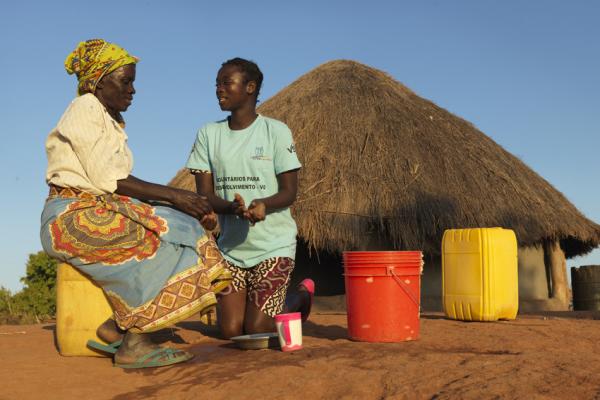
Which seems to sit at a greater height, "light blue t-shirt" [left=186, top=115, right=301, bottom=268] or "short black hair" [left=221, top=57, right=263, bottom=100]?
"short black hair" [left=221, top=57, right=263, bottom=100]

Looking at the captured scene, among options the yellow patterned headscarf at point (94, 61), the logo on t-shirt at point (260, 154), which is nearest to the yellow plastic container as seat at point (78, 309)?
the yellow patterned headscarf at point (94, 61)

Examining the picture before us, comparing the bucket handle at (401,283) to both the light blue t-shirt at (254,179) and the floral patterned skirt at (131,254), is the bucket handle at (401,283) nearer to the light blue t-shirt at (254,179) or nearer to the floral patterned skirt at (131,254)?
the light blue t-shirt at (254,179)

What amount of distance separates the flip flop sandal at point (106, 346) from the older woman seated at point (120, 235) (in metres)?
0.04

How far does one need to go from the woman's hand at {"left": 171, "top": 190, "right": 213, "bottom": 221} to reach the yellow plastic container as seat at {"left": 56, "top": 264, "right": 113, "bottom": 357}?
594mm

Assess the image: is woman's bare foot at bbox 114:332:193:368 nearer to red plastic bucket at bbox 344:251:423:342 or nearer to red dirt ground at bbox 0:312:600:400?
red dirt ground at bbox 0:312:600:400

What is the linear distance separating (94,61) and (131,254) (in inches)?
40.6

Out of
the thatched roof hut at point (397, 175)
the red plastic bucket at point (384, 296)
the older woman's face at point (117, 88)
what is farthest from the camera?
the thatched roof hut at point (397, 175)

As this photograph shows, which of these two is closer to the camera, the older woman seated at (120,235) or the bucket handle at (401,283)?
the older woman seated at (120,235)

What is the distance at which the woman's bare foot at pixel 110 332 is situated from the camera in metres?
3.32

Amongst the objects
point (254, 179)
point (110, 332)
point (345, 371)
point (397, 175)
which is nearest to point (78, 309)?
point (110, 332)

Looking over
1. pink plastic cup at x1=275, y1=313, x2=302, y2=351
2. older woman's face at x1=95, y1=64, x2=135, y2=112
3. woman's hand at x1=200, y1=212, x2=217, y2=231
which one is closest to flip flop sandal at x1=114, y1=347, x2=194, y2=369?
pink plastic cup at x1=275, y1=313, x2=302, y2=351

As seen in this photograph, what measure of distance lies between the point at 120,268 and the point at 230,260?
0.97 metres

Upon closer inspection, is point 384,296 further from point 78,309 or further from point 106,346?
point 78,309

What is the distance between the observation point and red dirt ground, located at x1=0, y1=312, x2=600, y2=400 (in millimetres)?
2289
